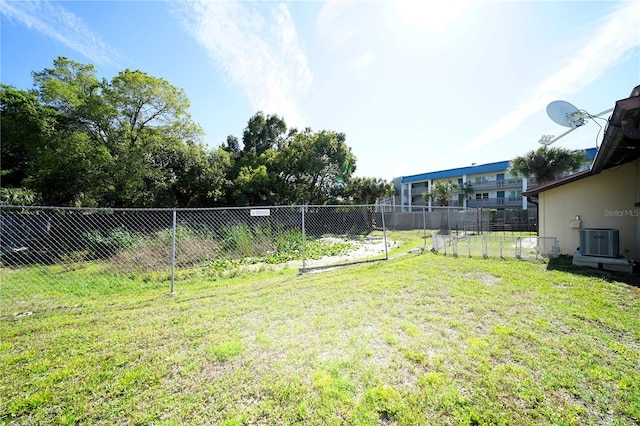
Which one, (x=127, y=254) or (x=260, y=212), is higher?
(x=260, y=212)

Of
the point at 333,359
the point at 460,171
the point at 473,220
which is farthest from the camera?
the point at 460,171

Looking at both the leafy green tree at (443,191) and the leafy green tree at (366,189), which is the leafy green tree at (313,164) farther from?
the leafy green tree at (443,191)

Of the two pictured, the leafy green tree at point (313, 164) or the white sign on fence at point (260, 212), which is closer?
the white sign on fence at point (260, 212)

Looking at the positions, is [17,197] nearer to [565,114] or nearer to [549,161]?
[565,114]

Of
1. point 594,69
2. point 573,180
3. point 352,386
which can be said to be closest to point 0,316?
point 352,386

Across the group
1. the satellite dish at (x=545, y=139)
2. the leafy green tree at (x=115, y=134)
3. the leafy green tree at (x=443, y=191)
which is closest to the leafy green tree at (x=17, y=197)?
the leafy green tree at (x=115, y=134)

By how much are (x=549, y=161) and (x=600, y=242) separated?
1291 centimetres

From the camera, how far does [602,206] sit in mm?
7074

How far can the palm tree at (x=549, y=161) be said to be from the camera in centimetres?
1540

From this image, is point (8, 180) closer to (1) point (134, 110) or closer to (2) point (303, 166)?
(1) point (134, 110)

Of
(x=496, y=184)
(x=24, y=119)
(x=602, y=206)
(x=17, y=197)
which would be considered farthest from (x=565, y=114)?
(x=496, y=184)

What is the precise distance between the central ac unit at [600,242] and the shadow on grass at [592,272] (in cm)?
45

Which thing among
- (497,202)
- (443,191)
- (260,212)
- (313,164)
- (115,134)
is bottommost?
(260,212)

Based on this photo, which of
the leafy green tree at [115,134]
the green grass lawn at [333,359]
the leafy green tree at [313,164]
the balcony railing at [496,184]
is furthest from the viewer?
the balcony railing at [496,184]
